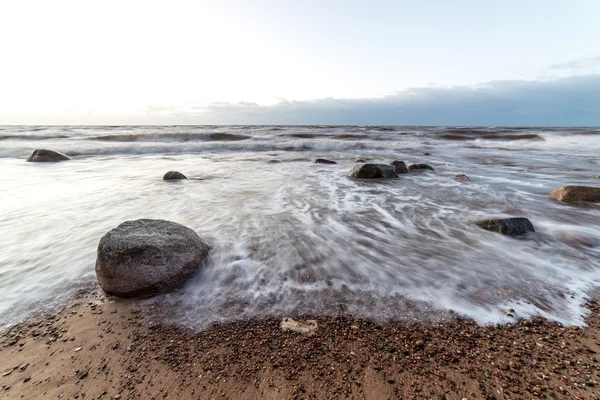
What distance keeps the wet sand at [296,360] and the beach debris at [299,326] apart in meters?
0.05

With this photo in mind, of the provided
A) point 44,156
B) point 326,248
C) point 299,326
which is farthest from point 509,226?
point 44,156

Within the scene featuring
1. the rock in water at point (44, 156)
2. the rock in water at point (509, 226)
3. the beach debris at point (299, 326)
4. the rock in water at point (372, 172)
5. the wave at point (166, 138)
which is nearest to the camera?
the beach debris at point (299, 326)

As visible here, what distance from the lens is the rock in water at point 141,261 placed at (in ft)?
7.52

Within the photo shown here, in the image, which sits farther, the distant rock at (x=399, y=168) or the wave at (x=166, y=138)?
the wave at (x=166, y=138)

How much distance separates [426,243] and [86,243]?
422 centimetres

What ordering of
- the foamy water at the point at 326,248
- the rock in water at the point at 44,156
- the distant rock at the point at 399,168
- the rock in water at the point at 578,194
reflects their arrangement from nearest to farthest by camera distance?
the foamy water at the point at 326,248 < the rock in water at the point at 578,194 < the distant rock at the point at 399,168 < the rock in water at the point at 44,156

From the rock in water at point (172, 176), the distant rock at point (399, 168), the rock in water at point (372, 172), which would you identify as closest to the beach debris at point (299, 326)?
the rock in water at point (372, 172)

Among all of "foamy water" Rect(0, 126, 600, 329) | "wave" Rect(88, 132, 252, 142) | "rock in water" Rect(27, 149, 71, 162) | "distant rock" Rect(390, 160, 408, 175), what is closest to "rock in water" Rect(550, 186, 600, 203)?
"foamy water" Rect(0, 126, 600, 329)

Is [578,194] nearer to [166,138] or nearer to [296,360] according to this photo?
[296,360]

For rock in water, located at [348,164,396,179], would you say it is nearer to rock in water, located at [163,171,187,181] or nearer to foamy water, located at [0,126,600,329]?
foamy water, located at [0,126,600,329]

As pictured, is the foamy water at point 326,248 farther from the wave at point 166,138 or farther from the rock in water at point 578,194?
the wave at point 166,138

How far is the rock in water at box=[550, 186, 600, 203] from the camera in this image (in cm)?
512

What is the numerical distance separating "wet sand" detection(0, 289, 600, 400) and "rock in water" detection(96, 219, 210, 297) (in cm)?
28

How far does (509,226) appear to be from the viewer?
11.8ft
